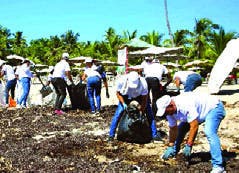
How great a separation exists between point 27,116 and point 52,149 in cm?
485

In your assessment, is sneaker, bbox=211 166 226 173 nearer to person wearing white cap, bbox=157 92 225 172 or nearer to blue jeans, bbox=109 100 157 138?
person wearing white cap, bbox=157 92 225 172

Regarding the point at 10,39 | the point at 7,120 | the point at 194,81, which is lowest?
the point at 7,120

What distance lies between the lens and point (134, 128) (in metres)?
7.33

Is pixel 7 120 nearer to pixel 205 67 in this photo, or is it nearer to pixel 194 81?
pixel 194 81

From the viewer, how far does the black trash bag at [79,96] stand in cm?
1274

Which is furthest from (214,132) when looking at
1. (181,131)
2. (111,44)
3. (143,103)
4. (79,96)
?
(111,44)

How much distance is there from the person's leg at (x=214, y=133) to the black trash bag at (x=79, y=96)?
7.62 meters

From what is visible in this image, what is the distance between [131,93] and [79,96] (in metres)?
5.48

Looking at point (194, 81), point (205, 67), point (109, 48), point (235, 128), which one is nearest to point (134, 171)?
point (194, 81)

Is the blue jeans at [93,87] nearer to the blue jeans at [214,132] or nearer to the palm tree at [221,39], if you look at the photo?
the blue jeans at [214,132]

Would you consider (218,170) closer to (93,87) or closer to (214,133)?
(214,133)

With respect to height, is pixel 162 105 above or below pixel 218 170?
above

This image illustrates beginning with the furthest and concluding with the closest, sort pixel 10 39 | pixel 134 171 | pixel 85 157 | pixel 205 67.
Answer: pixel 10 39 < pixel 205 67 < pixel 85 157 < pixel 134 171

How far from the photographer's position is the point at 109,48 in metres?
50.1
